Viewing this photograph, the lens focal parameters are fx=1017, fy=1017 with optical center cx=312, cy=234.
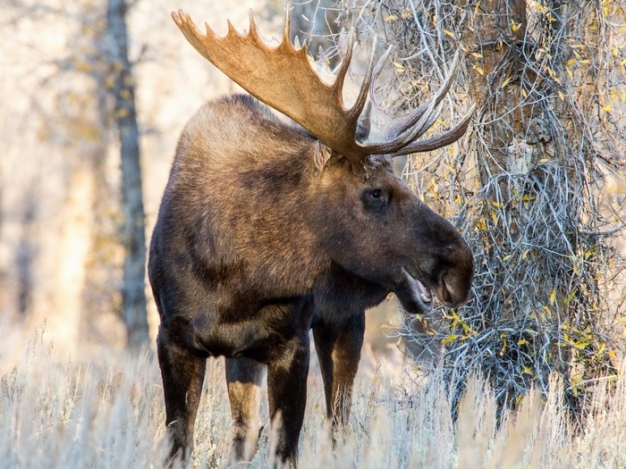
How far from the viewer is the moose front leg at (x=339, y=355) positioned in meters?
6.16

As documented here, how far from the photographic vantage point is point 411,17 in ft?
21.6

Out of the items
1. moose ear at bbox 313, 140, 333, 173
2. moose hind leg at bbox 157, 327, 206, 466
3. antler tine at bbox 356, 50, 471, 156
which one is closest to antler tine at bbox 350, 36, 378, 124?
antler tine at bbox 356, 50, 471, 156

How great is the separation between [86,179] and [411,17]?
1872 centimetres

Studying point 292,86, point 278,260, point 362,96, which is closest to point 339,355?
point 278,260

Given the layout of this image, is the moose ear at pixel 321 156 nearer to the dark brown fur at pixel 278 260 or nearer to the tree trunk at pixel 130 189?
the dark brown fur at pixel 278 260

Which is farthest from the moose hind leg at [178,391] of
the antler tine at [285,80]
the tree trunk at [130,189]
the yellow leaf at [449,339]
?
the tree trunk at [130,189]

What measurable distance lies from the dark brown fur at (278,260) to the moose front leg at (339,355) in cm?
82

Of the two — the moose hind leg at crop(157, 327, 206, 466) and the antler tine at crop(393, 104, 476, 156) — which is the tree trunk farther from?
the antler tine at crop(393, 104, 476, 156)

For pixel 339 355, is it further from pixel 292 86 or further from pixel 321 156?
pixel 292 86

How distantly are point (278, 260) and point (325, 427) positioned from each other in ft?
3.52

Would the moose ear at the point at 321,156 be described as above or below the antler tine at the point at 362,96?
below

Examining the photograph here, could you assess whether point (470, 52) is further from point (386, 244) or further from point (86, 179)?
point (86, 179)

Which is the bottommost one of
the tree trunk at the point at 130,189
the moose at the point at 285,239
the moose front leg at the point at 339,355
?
the moose front leg at the point at 339,355

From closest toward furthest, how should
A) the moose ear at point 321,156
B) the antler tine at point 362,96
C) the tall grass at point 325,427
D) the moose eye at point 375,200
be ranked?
the tall grass at point 325,427
the antler tine at point 362,96
the moose eye at point 375,200
the moose ear at point 321,156
